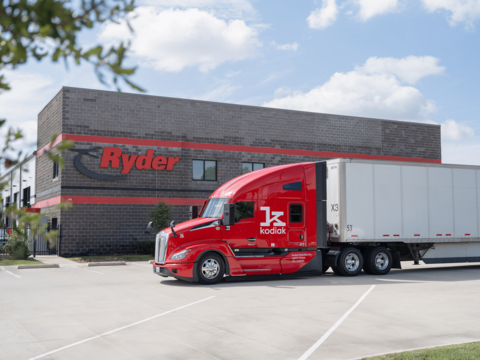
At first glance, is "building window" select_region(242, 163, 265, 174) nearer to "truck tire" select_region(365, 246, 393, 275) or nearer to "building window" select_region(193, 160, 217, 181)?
"building window" select_region(193, 160, 217, 181)

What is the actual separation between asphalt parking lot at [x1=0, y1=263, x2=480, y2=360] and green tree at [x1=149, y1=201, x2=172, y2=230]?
411 inches

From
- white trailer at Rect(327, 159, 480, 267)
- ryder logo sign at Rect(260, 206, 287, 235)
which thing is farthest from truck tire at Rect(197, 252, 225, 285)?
white trailer at Rect(327, 159, 480, 267)

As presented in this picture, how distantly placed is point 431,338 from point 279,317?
2903mm

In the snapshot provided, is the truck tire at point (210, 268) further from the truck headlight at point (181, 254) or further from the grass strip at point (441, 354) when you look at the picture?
the grass strip at point (441, 354)

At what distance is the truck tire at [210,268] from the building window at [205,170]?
15192 millimetres

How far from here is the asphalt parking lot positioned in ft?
24.2

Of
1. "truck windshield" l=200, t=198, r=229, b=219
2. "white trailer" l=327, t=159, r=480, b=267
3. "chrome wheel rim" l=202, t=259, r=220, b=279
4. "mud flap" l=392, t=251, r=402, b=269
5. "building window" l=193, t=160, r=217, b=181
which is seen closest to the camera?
"chrome wheel rim" l=202, t=259, r=220, b=279

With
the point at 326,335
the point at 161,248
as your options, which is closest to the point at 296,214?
the point at 161,248

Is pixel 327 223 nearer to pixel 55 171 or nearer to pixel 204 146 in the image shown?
pixel 204 146

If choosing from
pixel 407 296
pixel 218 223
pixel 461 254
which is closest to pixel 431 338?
pixel 407 296

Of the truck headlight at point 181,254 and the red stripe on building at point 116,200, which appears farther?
the red stripe on building at point 116,200

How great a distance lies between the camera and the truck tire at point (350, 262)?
17.3 meters

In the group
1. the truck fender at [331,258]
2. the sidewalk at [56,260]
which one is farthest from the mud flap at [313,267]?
the sidewalk at [56,260]

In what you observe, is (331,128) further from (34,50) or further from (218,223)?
(34,50)
